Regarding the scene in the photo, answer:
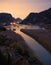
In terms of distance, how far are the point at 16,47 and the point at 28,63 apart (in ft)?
31.2

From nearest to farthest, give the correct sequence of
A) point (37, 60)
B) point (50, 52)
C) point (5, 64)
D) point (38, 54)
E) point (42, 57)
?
1. point (5, 64)
2. point (37, 60)
3. point (42, 57)
4. point (38, 54)
5. point (50, 52)

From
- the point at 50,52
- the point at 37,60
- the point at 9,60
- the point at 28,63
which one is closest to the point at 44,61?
the point at 37,60

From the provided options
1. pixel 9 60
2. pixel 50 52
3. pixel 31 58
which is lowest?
pixel 50 52

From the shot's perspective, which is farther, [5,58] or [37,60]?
[37,60]

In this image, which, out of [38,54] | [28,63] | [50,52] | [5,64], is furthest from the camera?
[50,52]

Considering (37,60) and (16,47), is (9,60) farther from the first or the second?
(16,47)

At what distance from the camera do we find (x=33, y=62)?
113ft

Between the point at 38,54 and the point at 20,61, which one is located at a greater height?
the point at 20,61

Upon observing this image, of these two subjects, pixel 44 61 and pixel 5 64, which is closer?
pixel 5 64

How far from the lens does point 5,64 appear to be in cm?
3048

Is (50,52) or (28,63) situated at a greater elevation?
(28,63)

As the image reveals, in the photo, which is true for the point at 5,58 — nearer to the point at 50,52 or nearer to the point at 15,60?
the point at 15,60

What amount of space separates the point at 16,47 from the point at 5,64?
11.7 meters

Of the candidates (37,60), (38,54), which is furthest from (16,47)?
(37,60)
